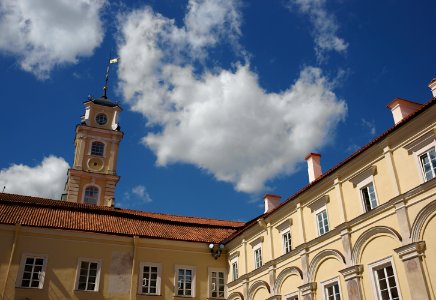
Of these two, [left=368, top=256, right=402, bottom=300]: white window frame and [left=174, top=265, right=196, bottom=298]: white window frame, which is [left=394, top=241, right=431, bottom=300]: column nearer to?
[left=368, top=256, right=402, bottom=300]: white window frame

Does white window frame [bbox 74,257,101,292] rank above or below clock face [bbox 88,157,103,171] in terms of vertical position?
below

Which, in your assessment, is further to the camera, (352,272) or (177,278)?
(177,278)

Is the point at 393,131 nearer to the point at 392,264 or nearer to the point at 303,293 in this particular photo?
the point at 392,264

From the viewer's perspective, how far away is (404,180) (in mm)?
16688

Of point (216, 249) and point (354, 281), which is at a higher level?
point (216, 249)

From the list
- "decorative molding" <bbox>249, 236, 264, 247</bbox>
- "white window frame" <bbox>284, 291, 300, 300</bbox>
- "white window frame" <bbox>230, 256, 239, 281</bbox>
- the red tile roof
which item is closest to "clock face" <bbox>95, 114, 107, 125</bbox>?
the red tile roof

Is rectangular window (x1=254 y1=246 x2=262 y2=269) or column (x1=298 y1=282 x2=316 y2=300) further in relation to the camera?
rectangular window (x1=254 y1=246 x2=262 y2=269)

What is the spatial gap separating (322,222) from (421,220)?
5.71m

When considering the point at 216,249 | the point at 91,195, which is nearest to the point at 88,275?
the point at 216,249

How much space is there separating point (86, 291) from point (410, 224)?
16.7 metres

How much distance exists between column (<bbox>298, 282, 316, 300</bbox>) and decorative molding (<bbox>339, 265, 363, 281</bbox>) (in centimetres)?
214

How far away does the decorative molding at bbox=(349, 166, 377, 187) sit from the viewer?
18.3 metres

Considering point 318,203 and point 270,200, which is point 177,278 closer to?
point 270,200

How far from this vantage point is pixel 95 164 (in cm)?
4594
